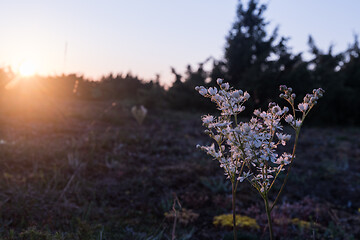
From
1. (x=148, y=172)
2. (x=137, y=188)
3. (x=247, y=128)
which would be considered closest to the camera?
(x=247, y=128)

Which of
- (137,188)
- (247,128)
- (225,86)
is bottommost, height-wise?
(137,188)

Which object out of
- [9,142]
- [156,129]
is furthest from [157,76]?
[9,142]

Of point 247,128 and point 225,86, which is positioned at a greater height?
point 225,86

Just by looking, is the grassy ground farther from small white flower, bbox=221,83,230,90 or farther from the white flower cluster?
small white flower, bbox=221,83,230,90

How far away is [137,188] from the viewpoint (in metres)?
4.36

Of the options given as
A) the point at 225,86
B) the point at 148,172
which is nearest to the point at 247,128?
the point at 225,86

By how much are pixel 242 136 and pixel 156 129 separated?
7166 mm

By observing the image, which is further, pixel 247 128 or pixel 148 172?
pixel 148 172

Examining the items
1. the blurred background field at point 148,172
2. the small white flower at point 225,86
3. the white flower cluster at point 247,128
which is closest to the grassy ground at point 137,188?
the blurred background field at point 148,172

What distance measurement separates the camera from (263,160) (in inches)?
58.9

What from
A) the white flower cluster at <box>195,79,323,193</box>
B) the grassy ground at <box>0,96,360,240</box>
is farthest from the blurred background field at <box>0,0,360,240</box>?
the white flower cluster at <box>195,79,323,193</box>

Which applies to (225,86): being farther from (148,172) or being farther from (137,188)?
(148,172)

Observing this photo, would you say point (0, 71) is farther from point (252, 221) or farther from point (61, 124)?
point (252, 221)

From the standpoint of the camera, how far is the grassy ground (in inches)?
125
